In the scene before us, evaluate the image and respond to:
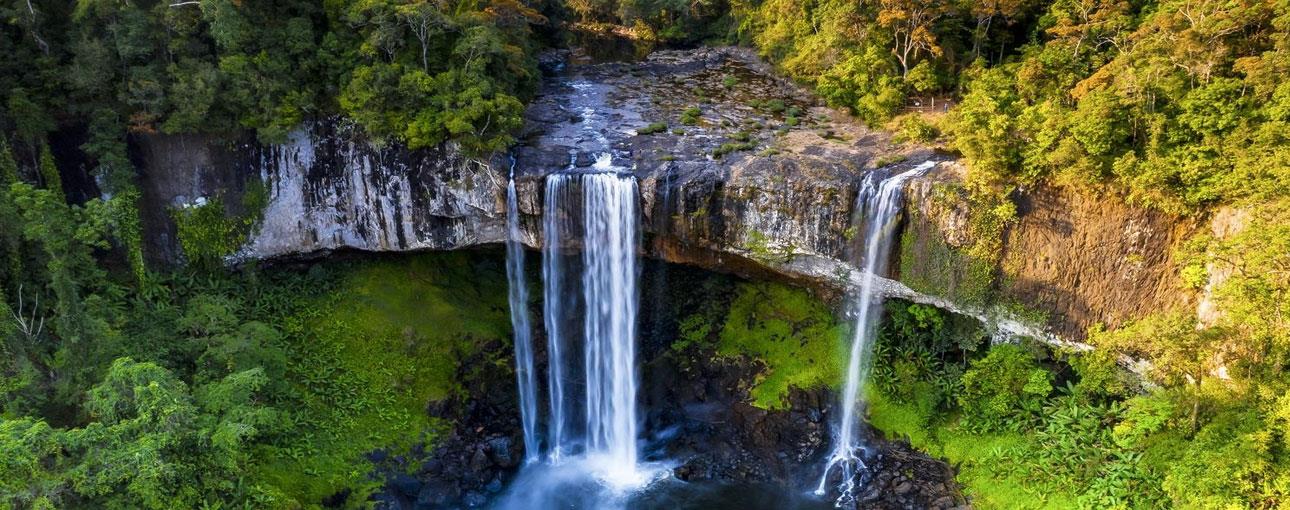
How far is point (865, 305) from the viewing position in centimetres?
1872

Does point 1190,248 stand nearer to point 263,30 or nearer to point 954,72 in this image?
point 954,72

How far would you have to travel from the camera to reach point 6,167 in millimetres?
16797

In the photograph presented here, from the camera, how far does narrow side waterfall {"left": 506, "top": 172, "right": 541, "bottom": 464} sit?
20469 millimetres

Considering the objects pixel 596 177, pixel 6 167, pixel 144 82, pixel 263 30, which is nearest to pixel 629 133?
pixel 596 177

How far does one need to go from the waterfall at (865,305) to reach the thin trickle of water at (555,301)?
7015 mm

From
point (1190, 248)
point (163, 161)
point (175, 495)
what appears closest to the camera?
point (175, 495)

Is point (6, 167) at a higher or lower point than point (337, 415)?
higher

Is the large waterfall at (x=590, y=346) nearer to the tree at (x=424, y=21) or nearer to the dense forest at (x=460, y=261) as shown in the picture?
the dense forest at (x=460, y=261)

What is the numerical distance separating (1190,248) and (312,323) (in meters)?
20.3

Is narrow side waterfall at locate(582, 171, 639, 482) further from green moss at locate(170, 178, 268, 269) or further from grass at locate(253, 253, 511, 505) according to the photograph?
green moss at locate(170, 178, 268, 269)

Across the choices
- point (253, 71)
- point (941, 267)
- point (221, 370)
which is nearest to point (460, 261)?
point (221, 370)

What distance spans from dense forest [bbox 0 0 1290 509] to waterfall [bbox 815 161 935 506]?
0.68m

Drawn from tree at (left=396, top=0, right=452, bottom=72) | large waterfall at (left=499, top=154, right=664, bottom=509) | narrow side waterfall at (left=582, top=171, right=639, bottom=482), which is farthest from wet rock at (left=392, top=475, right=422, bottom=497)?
tree at (left=396, top=0, right=452, bottom=72)

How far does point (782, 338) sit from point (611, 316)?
4822 mm
